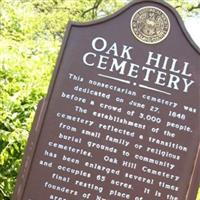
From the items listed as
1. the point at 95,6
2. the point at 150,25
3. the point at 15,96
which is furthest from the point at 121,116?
the point at 95,6

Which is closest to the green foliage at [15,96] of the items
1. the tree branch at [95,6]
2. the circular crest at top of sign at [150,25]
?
the circular crest at top of sign at [150,25]

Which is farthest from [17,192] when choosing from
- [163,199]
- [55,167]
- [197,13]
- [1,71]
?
[197,13]

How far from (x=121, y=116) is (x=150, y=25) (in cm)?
76

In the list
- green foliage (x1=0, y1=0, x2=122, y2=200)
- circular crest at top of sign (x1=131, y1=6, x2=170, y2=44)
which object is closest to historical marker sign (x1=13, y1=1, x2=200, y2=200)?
circular crest at top of sign (x1=131, y1=6, x2=170, y2=44)

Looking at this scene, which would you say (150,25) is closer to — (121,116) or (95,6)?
(121,116)

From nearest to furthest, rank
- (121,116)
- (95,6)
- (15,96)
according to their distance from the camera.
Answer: (121,116) < (15,96) < (95,6)

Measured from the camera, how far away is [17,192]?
4.79 m

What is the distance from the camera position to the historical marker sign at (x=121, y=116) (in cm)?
478

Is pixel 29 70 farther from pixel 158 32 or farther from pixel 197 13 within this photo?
pixel 197 13

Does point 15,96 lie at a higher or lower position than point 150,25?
lower

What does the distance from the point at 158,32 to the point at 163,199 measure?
1.31m

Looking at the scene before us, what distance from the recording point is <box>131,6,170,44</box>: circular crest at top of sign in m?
4.94

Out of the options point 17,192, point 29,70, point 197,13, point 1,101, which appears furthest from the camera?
point 197,13

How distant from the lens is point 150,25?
492 cm
